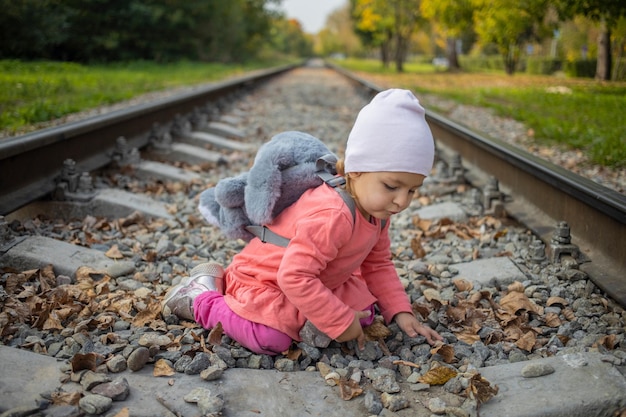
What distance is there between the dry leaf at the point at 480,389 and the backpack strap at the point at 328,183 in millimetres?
701

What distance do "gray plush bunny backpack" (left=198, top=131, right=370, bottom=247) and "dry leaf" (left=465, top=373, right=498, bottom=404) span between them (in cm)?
81

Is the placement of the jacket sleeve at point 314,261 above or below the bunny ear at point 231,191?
below

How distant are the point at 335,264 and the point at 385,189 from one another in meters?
0.39

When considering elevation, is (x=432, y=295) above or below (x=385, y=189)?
below

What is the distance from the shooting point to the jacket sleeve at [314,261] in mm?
2262

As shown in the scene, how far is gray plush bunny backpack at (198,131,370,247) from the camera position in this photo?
2498 millimetres

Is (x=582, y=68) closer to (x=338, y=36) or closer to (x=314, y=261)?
(x=314, y=261)

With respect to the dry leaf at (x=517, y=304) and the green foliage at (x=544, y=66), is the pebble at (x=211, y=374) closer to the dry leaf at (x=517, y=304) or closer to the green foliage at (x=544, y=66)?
the dry leaf at (x=517, y=304)

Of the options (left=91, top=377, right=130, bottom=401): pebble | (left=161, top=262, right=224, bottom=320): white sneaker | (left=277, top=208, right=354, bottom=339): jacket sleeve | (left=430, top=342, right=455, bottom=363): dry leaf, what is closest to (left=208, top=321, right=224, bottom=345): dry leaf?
(left=161, top=262, right=224, bottom=320): white sneaker

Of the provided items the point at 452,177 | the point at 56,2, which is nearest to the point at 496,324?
the point at 452,177

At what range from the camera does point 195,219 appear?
431 cm

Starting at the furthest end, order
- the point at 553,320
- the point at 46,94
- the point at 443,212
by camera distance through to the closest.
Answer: the point at 46,94 < the point at 443,212 < the point at 553,320

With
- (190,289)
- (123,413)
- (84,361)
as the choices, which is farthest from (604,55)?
(123,413)

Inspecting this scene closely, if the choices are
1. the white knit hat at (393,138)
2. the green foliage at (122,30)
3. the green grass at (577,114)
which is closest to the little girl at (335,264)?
the white knit hat at (393,138)
